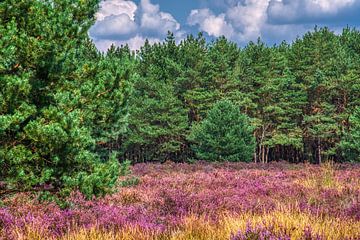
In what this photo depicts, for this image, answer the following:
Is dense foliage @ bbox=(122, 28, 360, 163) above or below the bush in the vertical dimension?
above

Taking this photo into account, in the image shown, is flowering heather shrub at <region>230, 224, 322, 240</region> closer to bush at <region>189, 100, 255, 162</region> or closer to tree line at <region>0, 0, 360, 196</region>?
tree line at <region>0, 0, 360, 196</region>

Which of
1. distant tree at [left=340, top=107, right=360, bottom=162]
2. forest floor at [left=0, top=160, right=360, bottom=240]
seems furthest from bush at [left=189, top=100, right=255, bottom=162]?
forest floor at [left=0, top=160, right=360, bottom=240]

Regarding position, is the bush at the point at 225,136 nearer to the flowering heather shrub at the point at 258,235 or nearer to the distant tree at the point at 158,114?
the distant tree at the point at 158,114

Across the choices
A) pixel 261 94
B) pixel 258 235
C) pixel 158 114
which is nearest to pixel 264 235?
pixel 258 235

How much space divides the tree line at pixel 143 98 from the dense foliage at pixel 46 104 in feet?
0.07

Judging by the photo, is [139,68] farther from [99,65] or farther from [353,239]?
[353,239]

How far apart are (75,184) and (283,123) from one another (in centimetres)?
4279

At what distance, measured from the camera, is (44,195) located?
8.39 metres

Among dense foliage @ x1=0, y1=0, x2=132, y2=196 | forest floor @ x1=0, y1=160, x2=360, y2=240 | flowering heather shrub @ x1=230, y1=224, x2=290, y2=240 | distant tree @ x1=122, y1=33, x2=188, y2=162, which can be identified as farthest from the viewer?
distant tree @ x1=122, y1=33, x2=188, y2=162

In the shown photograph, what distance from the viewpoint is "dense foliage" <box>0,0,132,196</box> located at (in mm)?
7449

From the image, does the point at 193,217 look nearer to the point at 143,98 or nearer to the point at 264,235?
the point at 264,235

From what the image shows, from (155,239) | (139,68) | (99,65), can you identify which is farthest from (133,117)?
(155,239)

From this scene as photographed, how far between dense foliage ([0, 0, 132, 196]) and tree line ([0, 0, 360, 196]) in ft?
0.07

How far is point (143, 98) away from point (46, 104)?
40.0 m
